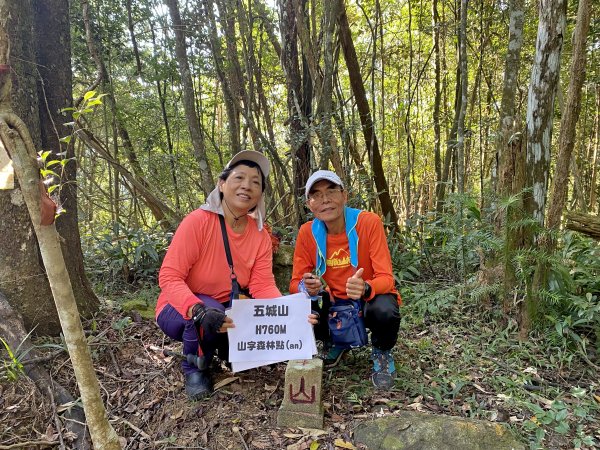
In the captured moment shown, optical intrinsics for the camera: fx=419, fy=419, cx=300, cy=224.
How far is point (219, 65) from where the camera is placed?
4.98 metres

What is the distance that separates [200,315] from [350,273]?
1.11m

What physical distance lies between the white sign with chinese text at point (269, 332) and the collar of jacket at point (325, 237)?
1.36ft

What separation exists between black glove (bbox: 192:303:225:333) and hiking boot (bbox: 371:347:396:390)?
1.11 meters

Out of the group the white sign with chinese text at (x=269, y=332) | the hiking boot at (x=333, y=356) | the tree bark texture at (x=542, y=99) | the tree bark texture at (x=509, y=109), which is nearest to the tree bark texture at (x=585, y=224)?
the tree bark texture at (x=542, y=99)

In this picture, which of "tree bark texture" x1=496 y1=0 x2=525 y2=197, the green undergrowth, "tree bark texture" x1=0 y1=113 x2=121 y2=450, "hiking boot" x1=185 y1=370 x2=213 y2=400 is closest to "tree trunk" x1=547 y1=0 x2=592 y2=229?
"tree bark texture" x1=496 y1=0 x2=525 y2=197

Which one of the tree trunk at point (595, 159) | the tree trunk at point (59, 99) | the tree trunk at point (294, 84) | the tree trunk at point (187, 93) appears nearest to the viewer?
the tree trunk at point (59, 99)

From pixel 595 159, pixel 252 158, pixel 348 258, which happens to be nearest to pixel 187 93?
pixel 252 158

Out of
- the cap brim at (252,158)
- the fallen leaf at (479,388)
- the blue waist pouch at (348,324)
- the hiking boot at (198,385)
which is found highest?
the cap brim at (252,158)

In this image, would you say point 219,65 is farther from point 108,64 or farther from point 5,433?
point 5,433

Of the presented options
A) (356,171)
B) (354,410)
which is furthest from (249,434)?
(356,171)

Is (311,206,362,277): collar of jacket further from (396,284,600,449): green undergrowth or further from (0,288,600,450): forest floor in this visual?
(396,284,600,449): green undergrowth

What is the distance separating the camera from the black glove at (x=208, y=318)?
2387mm

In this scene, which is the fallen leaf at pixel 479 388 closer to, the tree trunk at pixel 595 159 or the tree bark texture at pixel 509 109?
the tree bark texture at pixel 509 109

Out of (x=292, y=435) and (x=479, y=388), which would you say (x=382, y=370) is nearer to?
(x=479, y=388)
